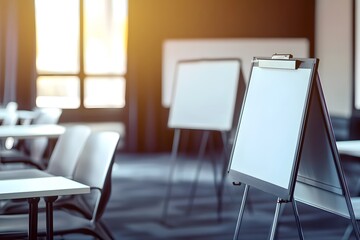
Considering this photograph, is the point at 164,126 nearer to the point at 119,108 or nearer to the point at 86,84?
the point at 119,108

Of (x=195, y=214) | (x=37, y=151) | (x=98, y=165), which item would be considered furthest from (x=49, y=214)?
(x=195, y=214)

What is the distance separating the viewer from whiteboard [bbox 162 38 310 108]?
9.05 metres

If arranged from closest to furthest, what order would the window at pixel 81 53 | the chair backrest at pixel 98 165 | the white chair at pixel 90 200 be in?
the white chair at pixel 90 200 → the chair backrest at pixel 98 165 → the window at pixel 81 53

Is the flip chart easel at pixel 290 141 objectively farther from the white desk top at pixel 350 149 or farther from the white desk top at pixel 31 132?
the white desk top at pixel 31 132

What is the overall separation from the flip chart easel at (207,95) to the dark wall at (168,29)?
3.80 meters

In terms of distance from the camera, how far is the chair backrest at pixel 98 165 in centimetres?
311

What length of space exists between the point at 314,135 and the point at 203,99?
244 cm

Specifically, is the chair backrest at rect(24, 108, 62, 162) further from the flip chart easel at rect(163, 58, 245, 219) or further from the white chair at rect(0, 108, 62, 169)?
the flip chart easel at rect(163, 58, 245, 219)

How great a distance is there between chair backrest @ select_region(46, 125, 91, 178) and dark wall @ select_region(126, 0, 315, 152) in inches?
203

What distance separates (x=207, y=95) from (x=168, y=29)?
4.20m

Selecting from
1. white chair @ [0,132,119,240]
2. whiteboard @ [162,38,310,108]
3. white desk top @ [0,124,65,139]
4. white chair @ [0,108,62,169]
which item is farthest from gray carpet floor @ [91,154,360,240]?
whiteboard @ [162,38,310,108]

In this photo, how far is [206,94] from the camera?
5102 mm

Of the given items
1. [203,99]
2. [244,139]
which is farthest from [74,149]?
[203,99]

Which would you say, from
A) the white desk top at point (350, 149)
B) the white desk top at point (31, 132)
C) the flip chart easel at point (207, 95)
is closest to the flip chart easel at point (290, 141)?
the white desk top at point (350, 149)
